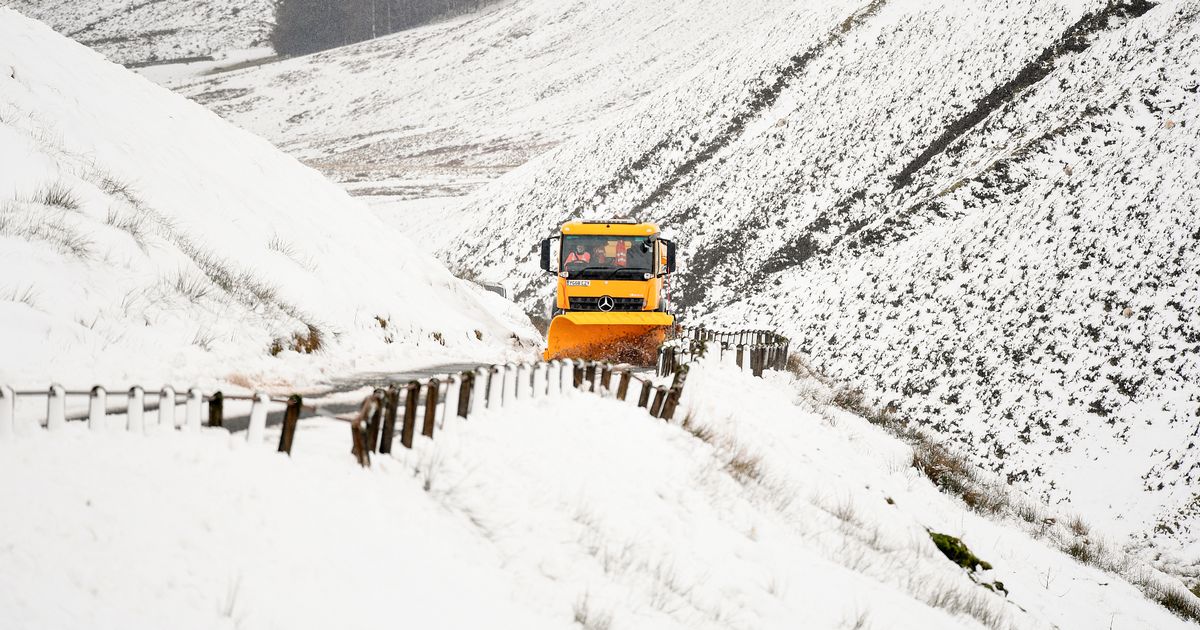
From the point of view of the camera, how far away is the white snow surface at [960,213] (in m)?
15.9

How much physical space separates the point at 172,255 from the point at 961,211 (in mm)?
22198

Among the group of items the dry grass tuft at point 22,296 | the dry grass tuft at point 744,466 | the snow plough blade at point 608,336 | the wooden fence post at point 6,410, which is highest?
the dry grass tuft at point 22,296

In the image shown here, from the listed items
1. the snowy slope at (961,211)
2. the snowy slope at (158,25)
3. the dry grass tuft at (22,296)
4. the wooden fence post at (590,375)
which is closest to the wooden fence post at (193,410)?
the dry grass tuft at (22,296)

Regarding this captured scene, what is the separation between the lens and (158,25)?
11394 cm

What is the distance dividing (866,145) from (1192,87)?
1087 cm

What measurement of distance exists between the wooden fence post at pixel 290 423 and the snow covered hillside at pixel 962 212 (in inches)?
553

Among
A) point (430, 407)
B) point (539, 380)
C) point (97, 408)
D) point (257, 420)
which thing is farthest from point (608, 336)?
point (97, 408)

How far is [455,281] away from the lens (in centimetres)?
1792

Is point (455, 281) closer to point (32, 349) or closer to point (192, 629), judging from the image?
point (32, 349)

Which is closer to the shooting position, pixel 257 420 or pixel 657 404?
pixel 257 420

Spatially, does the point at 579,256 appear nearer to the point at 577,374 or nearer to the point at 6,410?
the point at 577,374

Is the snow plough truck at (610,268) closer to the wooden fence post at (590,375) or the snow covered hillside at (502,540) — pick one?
the snow covered hillside at (502,540)

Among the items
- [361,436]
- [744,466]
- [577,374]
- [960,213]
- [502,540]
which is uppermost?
[960,213]

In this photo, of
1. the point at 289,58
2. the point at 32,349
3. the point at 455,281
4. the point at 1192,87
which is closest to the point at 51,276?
the point at 32,349
